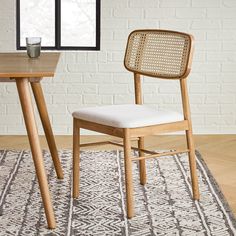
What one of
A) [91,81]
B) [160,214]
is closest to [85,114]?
[160,214]

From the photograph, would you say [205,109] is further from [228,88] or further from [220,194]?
[220,194]

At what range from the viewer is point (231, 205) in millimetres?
3348

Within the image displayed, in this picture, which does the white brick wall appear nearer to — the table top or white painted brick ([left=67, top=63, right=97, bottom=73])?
white painted brick ([left=67, top=63, right=97, bottom=73])

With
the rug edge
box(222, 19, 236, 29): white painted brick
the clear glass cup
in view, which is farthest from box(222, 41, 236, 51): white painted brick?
the clear glass cup

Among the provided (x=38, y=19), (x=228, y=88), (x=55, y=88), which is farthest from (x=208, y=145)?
(x=38, y=19)

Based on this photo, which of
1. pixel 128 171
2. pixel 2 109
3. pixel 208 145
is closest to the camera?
pixel 128 171

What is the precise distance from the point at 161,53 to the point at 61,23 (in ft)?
5.48

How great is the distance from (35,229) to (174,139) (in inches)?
82.2

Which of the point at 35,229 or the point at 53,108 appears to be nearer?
the point at 35,229

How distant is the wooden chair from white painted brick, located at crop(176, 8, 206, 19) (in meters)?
1.33

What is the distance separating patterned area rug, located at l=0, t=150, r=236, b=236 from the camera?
118 inches

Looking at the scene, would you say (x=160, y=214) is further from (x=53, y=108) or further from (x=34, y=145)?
(x=53, y=108)

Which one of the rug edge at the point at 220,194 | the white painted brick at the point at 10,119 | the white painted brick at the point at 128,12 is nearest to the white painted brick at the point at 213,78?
the white painted brick at the point at 128,12

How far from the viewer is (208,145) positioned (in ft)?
15.5
